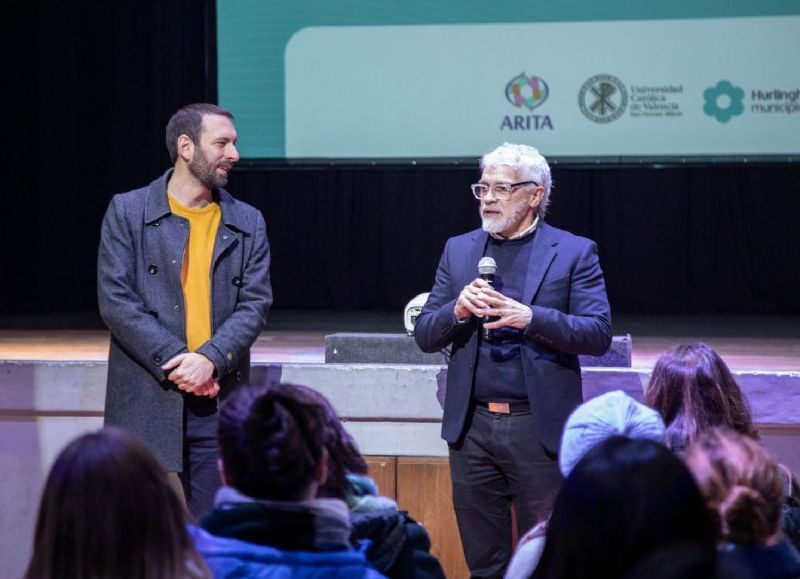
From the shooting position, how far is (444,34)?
547 centimetres

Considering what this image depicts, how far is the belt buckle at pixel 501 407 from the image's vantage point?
122 inches

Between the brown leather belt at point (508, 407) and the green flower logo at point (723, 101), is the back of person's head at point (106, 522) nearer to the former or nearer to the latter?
the brown leather belt at point (508, 407)

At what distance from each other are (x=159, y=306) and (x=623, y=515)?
2205 mm

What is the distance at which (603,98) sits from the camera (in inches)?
212

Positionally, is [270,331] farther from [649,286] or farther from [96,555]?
[96,555]

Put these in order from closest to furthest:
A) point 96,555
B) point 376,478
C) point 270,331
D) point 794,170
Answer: point 96,555 < point 376,478 < point 270,331 < point 794,170

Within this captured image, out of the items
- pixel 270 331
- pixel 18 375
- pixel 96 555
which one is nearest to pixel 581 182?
pixel 270 331

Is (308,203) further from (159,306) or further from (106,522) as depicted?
(106,522)

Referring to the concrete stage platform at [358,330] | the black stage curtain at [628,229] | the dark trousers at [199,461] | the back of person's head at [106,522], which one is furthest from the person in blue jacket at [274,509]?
the black stage curtain at [628,229]

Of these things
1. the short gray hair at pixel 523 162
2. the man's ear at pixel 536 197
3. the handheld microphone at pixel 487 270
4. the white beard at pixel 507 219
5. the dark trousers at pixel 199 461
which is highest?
the short gray hair at pixel 523 162

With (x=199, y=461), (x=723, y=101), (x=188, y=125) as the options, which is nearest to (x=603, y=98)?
(x=723, y=101)

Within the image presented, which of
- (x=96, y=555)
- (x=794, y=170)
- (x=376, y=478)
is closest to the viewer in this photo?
(x=96, y=555)

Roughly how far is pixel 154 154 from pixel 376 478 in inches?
139

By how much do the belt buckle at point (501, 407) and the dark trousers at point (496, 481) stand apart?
0.04 feet
